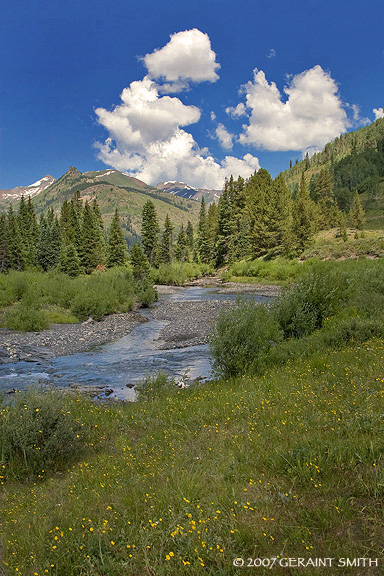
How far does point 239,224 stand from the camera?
2862 inches

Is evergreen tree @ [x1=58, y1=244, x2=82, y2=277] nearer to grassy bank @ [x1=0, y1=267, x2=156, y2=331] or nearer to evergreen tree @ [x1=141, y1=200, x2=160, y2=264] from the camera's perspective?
evergreen tree @ [x1=141, y1=200, x2=160, y2=264]

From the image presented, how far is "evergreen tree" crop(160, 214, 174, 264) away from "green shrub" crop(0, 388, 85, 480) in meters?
72.0

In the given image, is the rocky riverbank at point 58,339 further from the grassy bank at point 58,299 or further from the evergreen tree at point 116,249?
the evergreen tree at point 116,249

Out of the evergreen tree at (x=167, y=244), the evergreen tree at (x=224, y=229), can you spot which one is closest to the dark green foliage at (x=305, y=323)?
the evergreen tree at (x=224, y=229)

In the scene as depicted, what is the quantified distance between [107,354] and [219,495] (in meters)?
15.0

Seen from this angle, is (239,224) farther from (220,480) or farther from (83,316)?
(220,480)

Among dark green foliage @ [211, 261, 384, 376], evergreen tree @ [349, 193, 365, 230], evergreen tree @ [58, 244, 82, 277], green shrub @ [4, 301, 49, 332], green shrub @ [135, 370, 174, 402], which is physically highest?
evergreen tree @ [349, 193, 365, 230]

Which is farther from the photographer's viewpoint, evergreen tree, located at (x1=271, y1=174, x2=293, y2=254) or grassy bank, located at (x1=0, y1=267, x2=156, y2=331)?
evergreen tree, located at (x1=271, y1=174, x2=293, y2=254)

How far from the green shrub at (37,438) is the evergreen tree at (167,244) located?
72.0 meters

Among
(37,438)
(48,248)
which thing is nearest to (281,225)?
(48,248)

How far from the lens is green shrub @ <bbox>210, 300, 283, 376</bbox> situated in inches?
448

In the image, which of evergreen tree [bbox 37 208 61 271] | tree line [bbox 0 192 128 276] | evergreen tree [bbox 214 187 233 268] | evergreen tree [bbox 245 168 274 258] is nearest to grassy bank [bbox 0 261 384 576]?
tree line [bbox 0 192 128 276]

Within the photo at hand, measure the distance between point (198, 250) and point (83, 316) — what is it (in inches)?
2318

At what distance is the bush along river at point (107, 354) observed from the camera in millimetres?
13864
